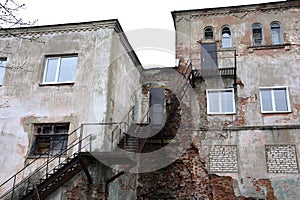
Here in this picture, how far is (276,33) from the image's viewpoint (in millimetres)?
15383

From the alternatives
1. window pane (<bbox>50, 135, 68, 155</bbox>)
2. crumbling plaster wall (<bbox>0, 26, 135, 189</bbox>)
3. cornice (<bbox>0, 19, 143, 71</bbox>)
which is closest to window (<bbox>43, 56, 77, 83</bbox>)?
crumbling plaster wall (<bbox>0, 26, 135, 189</bbox>)

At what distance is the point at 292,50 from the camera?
14664mm

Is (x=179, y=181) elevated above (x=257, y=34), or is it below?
below

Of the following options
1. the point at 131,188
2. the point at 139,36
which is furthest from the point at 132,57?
the point at 131,188

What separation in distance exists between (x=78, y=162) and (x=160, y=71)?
26.8 feet

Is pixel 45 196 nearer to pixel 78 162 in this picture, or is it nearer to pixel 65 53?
pixel 78 162

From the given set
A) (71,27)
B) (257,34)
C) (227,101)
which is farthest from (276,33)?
(71,27)

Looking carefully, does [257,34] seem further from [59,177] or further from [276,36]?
[59,177]

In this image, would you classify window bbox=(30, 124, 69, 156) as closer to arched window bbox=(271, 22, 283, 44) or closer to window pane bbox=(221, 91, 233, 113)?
window pane bbox=(221, 91, 233, 113)

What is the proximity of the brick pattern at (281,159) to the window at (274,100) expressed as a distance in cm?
163

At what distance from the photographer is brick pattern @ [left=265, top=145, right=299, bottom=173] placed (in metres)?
12.7

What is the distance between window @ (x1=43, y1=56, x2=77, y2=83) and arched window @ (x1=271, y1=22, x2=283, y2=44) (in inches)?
369

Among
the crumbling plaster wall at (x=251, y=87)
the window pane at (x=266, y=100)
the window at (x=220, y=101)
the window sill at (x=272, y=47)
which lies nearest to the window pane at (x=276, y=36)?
the crumbling plaster wall at (x=251, y=87)

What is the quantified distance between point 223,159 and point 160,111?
4555 mm
